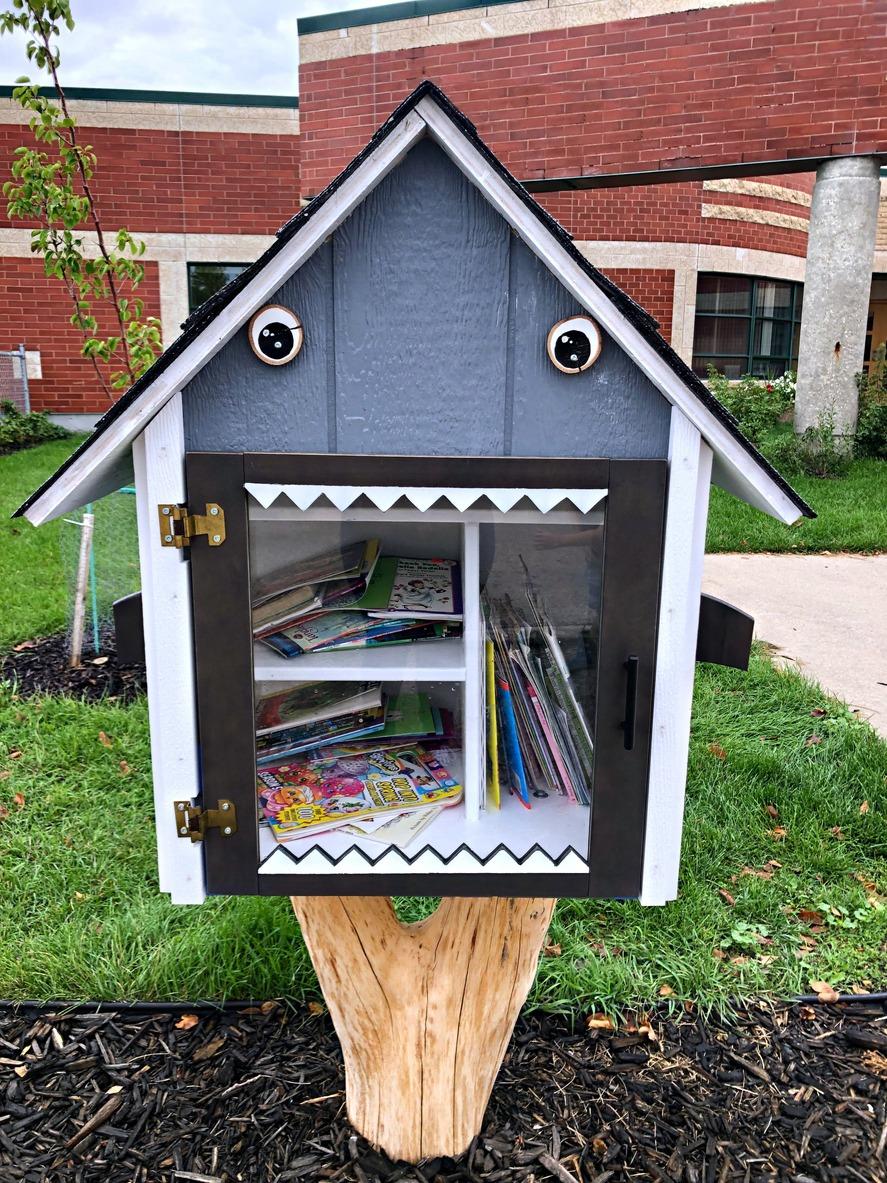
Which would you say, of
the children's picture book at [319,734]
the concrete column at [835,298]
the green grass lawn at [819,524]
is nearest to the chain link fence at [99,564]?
the children's picture book at [319,734]

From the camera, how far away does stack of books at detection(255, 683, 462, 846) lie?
1.50 meters

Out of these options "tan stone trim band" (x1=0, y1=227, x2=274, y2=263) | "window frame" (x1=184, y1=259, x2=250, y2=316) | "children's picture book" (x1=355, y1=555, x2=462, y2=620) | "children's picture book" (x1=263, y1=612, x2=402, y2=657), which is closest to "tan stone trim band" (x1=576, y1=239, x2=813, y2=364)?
"tan stone trim band" (x1=0, y1=227, x2=274, y2=263)

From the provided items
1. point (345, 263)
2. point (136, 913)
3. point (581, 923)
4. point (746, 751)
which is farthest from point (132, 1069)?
point (746, 751)

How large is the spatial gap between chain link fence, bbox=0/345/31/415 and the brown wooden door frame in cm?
1328

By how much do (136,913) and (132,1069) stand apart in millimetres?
533

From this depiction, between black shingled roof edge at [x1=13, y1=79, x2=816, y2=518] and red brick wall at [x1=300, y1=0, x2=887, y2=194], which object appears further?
red brick wall at [x1=300, y1=0, x2=887, y2=194]

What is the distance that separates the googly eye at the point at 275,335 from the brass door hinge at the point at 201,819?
646 mm

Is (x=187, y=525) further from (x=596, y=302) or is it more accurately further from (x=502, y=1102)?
(x=502, y=1102)

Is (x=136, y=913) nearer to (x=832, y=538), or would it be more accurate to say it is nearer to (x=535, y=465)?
(x=535, y=465)

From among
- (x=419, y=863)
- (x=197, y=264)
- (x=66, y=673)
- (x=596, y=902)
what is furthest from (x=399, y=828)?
(x=197, y=264)

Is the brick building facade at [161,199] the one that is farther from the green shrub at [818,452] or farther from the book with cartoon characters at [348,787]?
the book with cartoon characters at [348,787]

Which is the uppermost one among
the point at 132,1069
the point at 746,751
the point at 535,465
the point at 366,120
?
the point at 366,120

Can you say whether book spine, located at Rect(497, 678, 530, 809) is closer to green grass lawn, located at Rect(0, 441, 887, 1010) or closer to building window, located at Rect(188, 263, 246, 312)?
green grass lawn, located at Rect(0, 441, 887, 1010)

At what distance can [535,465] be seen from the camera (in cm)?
127
